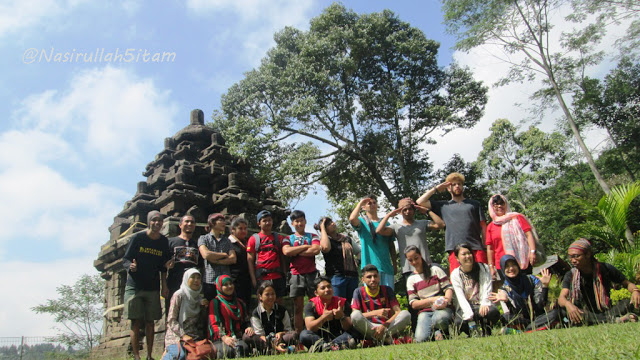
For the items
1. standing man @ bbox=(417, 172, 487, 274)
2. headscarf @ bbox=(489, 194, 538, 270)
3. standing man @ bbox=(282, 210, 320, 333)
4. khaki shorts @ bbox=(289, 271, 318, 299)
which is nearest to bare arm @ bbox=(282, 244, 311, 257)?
standing man @ bbox=(282, 210, 320, 333)

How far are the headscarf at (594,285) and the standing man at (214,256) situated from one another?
401 cm

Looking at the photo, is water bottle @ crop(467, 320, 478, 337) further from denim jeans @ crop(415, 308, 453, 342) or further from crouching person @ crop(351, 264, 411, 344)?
crouching person @ crop(351, 264, 411, 344)

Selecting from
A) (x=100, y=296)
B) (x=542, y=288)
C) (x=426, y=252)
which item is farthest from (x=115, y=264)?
(x=100, y=296)

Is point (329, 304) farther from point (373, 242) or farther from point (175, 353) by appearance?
point (175, 353)

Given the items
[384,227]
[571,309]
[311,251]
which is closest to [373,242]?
[384,227]

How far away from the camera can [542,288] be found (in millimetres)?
4750

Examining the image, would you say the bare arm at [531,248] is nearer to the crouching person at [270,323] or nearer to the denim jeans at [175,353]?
the crouching person at [270,323]

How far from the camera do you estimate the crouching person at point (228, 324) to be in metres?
4.54

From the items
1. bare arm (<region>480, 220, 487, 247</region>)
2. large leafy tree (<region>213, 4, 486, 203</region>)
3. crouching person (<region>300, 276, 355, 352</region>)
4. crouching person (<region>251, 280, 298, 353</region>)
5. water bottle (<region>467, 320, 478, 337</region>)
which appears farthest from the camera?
large leafy tree (<region>213, 4, 486, 203</region>)

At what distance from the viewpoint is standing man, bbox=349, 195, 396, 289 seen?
5.53 meters

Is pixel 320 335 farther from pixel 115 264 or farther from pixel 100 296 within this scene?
pixel 100 296

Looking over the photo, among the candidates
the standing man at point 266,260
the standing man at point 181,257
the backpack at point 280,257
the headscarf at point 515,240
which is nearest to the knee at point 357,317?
the standing man at point 266,260

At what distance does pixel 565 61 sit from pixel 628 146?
7.08m

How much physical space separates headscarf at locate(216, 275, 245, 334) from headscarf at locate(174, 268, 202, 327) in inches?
9.9
